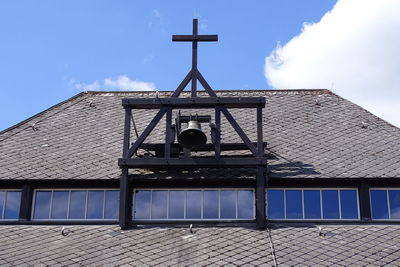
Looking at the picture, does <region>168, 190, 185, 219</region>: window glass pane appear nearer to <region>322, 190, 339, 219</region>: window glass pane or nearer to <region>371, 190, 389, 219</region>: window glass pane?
<region>322, 190, 339, 219</region>: window glass pane

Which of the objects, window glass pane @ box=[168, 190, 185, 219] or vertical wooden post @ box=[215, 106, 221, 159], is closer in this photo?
vertical wooden post @ box=[215, 106, 221, 159]

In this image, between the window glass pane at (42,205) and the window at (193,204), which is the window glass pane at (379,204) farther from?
the window glass pane at (42,205)

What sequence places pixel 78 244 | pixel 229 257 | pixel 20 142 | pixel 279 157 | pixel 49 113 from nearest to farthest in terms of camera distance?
pixel 229 257
pixel 78 244
pixel 279 157
pixel 20 142
pixel 49 113

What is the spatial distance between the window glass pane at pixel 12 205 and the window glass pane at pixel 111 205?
222 centimetres

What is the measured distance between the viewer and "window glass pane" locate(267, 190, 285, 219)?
18.1 metres

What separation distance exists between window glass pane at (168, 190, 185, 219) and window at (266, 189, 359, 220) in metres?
2.11

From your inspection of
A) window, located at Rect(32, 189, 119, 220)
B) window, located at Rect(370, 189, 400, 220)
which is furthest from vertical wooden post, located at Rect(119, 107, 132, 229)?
window, located at Rect(370, 189, 400, 220)

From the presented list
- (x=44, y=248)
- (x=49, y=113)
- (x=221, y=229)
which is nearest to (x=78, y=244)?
(x=44, y=248)

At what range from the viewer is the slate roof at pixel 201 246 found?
15.2 m

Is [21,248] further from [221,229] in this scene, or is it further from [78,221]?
[221,229]

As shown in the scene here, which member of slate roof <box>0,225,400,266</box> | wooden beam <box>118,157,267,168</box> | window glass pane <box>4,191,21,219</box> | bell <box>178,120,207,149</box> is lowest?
slate roof <box>0,225,400,266</box>

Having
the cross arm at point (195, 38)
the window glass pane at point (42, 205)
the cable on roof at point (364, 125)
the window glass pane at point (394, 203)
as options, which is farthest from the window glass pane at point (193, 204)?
the cable on roof at point (364, 125)

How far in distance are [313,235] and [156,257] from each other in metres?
3.67

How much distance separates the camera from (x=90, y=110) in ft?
74.1
